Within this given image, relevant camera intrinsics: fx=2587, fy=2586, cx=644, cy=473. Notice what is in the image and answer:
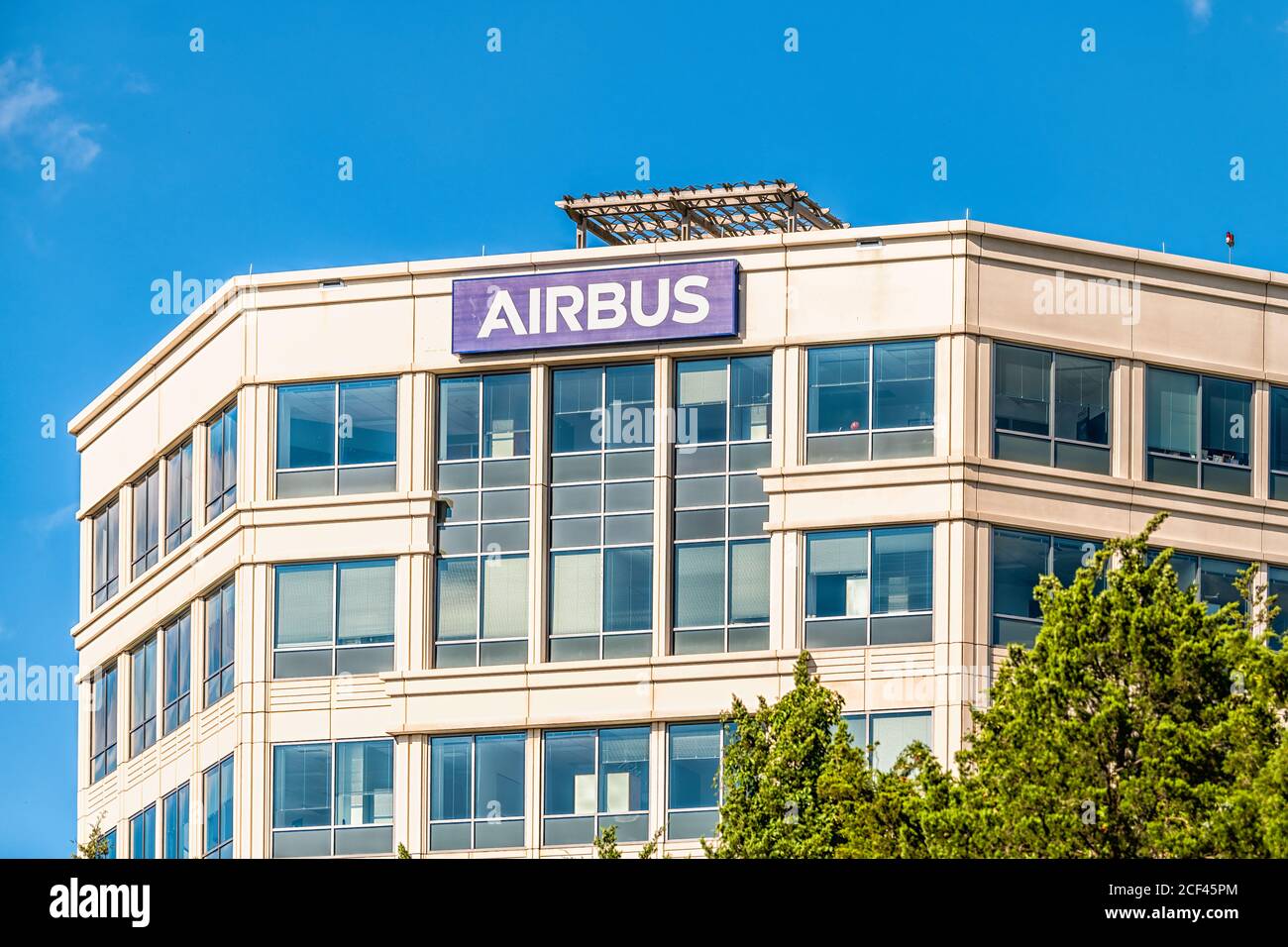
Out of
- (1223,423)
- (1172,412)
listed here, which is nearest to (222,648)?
(1172,412)

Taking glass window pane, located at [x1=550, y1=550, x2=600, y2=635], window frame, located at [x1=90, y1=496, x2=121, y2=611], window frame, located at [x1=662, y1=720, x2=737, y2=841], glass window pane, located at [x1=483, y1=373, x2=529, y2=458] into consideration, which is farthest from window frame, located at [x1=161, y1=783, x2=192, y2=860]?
window frame, located at [x1=662, y1=720, x2=737, y2=841]

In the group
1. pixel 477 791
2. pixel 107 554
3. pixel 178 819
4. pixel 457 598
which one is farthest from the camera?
pixel 107 554

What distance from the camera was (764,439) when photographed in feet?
170

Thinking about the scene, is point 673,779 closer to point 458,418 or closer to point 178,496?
point 458,418

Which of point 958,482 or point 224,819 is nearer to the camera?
point 958,482

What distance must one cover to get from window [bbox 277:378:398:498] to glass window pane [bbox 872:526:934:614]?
10398 millimetres

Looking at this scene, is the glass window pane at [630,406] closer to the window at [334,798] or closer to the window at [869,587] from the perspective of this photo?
the window at [869,587]

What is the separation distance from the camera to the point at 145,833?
57406mm

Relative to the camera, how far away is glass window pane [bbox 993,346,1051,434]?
5097cm

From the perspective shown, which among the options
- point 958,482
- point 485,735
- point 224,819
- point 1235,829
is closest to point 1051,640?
point 1235,829

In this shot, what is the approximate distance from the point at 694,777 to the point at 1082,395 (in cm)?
1077

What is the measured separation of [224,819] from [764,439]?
13.8 meters

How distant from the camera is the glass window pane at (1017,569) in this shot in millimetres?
50062
